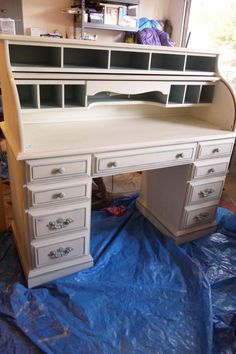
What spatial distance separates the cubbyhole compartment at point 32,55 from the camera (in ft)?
5.04

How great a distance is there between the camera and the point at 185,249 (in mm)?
1989

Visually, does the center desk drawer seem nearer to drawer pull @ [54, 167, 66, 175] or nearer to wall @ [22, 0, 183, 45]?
drawer pull @ [54, 167, 66, 175]

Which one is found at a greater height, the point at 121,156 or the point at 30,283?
the point at 121,156

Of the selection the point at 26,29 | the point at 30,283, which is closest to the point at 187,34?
the point at 26,29

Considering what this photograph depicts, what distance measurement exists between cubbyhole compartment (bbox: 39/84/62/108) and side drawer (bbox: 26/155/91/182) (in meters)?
0.32

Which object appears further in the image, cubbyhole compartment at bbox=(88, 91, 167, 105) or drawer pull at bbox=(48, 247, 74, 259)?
cubbyhole compartment at bbox=(88, 91, 167, 105)

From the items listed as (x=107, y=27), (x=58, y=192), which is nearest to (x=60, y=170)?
(x=58, y=192)

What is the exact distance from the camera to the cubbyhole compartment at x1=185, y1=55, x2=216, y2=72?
6.21 ft

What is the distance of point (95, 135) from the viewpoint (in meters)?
1.58

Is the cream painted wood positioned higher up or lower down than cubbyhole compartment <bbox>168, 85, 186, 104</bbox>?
lower down

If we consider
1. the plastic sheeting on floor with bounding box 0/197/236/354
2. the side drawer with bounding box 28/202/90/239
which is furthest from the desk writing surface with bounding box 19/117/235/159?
the plastic sheeting on floor with bounding box 0/197/236/354

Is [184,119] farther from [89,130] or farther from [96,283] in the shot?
[96,283]

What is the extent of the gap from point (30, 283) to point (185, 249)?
3.38 feet

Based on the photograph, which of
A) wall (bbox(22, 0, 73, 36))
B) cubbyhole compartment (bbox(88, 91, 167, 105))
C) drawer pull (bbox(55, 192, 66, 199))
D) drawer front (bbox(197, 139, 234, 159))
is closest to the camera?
drawer pull (bbox(55, 192, 66, 199))
